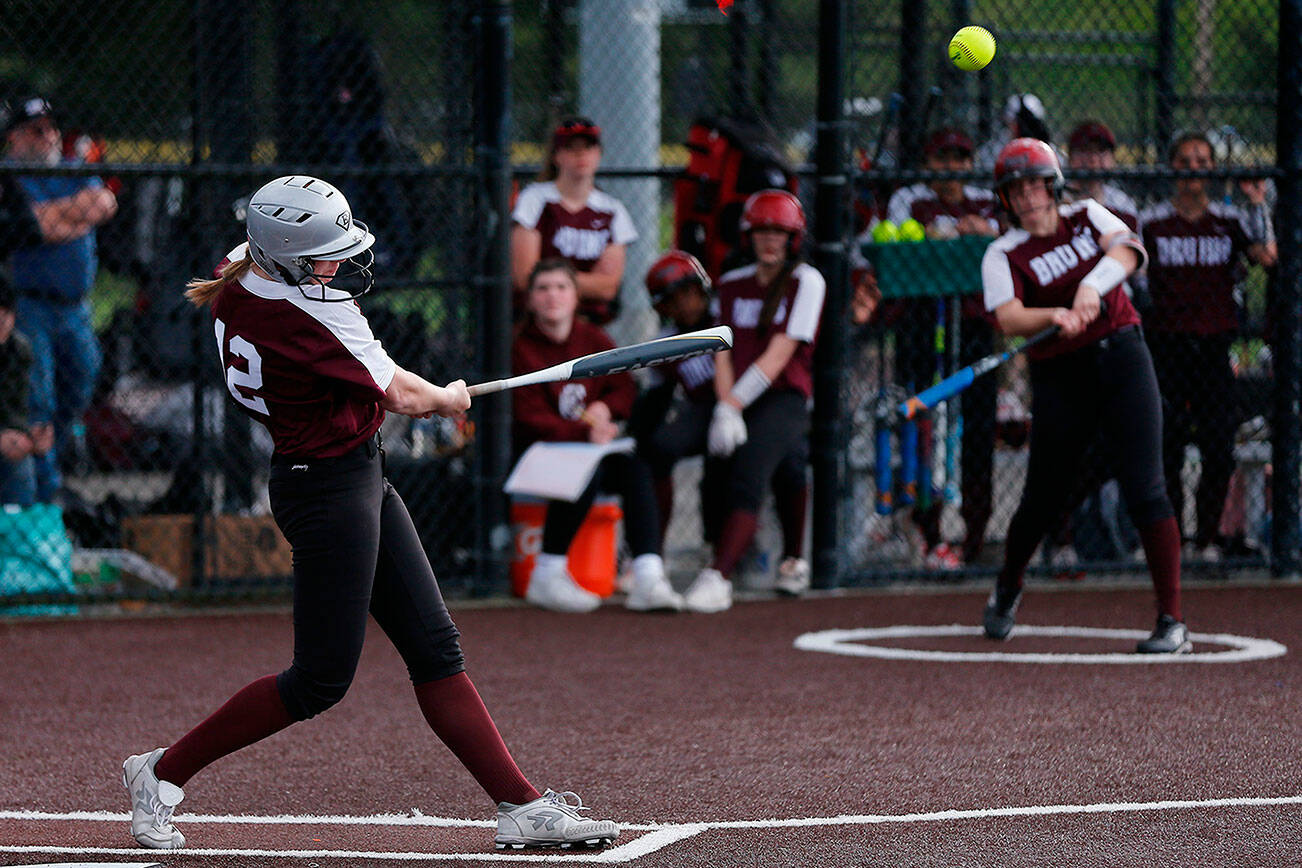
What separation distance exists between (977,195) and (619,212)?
1772mm

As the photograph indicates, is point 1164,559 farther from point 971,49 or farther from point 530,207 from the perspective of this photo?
point 530,207

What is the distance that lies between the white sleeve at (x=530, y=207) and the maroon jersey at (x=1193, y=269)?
2914mm

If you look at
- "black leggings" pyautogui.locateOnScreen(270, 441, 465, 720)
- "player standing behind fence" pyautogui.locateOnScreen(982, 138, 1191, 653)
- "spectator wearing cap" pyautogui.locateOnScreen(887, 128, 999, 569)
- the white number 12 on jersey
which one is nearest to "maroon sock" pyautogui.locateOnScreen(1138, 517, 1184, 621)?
"player standing behind fence" pyautogui.locateOnScreen(982, 138, 1191, 653)

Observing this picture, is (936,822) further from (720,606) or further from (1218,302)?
(1218,302)

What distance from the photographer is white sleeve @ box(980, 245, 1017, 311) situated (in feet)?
22.1

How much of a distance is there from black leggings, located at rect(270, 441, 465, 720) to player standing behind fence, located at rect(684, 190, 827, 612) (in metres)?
3.80

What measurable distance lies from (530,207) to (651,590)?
193 centimetres

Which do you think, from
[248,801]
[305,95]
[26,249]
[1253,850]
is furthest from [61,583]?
[1253,850]

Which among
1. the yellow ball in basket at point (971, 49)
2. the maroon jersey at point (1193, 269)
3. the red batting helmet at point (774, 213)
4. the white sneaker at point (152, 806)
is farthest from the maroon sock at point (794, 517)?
the white sneaker at point (152, 806)

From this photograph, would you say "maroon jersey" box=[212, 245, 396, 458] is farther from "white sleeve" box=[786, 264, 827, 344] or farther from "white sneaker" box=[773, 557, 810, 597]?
"white sneaker" box=[773, 557, 810, 597]

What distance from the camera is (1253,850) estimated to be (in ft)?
13.1

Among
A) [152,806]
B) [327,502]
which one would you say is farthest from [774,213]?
[152,806]

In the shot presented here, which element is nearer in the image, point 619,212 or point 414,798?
point 414,798

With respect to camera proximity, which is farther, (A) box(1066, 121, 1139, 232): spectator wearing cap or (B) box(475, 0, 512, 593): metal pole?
(A) box(1066, 121, 1139, 232): spectator wearing cap
